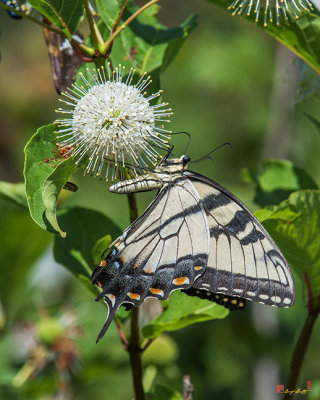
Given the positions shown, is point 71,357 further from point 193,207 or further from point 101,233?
point 193,207

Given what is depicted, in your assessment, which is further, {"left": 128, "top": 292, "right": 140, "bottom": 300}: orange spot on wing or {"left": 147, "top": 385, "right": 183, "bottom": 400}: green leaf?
{"left": 147, "top": 385, "right": 183, "bottom": 400}: green leaf

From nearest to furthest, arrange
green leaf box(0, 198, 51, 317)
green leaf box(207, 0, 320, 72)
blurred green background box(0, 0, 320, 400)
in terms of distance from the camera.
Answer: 1. green leaf box(207, 0, 320, 72)
2. green leaf box(0, 198, 51, 317)
3. blurred green background box(0, 0, 320, 400)

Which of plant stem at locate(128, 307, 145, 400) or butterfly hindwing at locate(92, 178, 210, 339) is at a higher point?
butterfly hindwing at locate(92, 178, 210, 339)

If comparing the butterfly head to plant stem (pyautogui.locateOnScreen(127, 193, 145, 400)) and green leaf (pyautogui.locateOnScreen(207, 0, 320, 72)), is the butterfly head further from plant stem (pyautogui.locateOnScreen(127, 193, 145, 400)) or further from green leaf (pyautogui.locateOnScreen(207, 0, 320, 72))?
green leaf (pyautogui.locateOnScreen(207, 0, 320, 72))

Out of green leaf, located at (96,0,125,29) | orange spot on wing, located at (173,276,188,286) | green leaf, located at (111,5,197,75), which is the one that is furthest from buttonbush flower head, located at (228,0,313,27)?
orange spot on wing, located at (173,276,188,286)

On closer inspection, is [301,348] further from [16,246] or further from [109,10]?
[16,246]

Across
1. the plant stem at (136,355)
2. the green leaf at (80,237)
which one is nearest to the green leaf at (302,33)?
the green leaf at (80,237)
